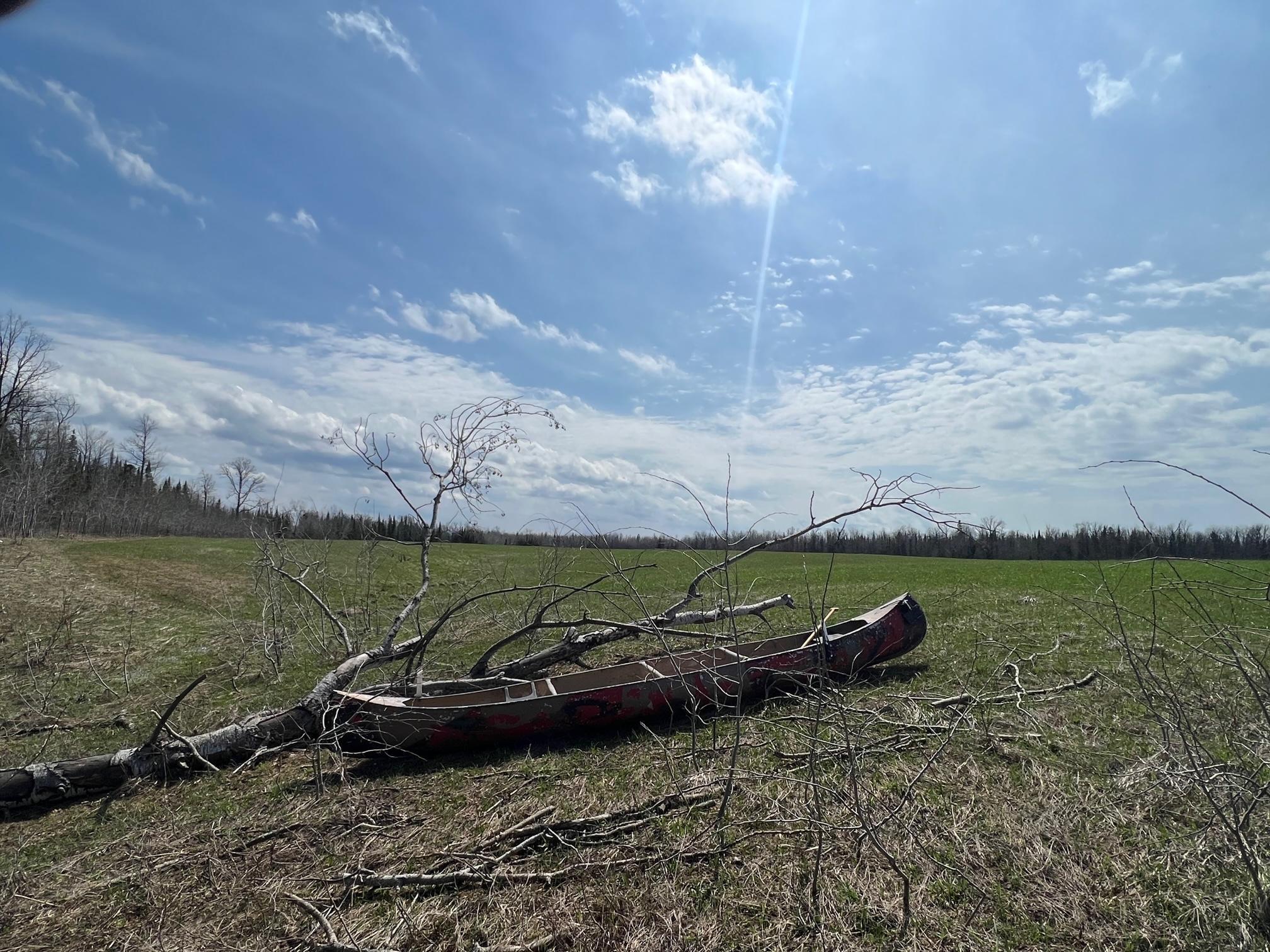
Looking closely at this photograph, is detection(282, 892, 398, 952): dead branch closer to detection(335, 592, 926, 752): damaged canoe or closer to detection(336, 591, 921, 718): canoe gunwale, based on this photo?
detection(335, 592, 926, 752): damaged canoe

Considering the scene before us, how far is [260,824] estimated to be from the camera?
5.43m

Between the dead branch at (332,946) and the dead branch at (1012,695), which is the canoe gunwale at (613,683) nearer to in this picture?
the dead branch at (1012,695)

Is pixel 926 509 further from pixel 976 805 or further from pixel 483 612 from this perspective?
pixel 483 612

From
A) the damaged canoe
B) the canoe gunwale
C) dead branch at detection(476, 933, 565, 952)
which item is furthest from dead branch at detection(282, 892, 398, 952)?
the canoe gunwale

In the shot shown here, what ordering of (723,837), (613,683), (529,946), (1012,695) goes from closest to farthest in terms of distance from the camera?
1. (529,946)
2. (723,837)
3. (1012,695)
4. (613,683)

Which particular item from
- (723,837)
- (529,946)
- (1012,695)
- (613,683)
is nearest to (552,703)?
(613,683)

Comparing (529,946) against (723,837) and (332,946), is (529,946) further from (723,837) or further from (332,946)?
(723,837)

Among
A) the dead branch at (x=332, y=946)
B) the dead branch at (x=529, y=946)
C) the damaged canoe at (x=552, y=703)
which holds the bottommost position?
the dead branch at (x=332, y=946)

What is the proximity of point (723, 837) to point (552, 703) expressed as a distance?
8.33 ft

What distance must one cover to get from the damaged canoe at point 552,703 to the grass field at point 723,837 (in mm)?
247

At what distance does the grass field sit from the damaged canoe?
25 cm

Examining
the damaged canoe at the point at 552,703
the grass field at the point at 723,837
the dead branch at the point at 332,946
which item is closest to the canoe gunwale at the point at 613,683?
the damaged canoe at the point at 552,703

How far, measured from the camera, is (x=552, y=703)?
6.58 m

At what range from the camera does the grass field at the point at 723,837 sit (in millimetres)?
3748
